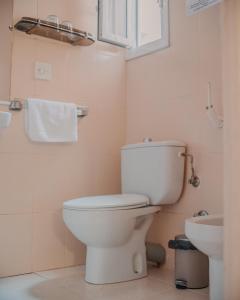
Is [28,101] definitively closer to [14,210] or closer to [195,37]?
[14,210]

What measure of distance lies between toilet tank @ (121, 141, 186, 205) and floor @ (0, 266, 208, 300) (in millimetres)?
444

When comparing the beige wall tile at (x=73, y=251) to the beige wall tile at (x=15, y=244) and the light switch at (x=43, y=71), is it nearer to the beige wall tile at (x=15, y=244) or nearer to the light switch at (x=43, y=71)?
the beige wall tile at (x=15, y=244)

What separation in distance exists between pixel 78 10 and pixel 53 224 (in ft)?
4.44

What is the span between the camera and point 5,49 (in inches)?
81.1

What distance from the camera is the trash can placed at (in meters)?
1.74

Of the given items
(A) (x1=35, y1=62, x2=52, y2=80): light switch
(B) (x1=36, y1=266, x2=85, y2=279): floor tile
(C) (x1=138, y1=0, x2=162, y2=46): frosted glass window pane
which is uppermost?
(C) (x1=138, y1=0, x2=162, y2=46): frosted glass window pane

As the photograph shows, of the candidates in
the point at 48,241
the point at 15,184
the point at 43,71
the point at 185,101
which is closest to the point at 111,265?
the point at 48,241

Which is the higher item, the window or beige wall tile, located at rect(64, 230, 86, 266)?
the window

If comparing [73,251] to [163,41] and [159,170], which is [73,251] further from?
[163,41]

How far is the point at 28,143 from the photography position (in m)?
2.05

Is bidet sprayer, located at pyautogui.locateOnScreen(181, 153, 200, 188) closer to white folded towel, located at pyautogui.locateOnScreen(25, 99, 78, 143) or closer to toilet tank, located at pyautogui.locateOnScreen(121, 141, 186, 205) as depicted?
toilet tank, located at pyautogui.locateOnScreen(121, 141, 186, 205)

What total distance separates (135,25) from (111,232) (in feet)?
5.13

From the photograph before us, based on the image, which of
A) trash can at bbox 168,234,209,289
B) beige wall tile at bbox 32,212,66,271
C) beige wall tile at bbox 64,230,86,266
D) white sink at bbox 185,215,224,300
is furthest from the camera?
beige wall tile at bbox 64,230,86,266

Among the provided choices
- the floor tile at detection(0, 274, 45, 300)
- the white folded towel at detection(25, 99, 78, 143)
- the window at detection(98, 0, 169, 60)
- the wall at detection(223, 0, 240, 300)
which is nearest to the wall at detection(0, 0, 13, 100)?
the white folded towel at detection(25, 99, 78, 143)
